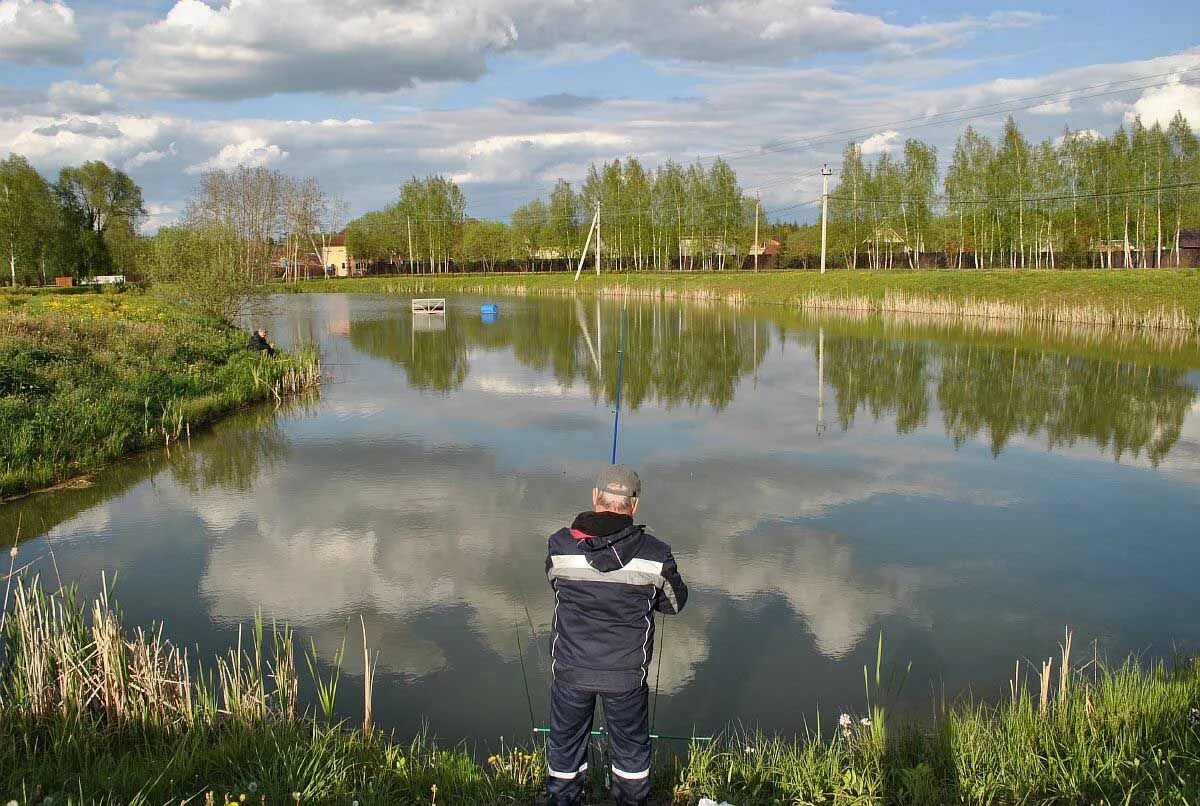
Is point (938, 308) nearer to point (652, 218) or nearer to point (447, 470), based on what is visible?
point (447, 470)

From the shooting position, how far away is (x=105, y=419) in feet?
43.2

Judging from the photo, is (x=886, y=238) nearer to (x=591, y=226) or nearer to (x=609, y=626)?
(x=591, y=226)

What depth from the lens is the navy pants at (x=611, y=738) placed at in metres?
4.16

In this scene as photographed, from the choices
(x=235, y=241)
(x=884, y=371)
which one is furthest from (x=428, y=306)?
(x=884, y=371)

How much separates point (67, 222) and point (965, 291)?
62076 mm

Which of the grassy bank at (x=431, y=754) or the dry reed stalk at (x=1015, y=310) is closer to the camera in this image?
the grassy bank at (x=431, y=754)

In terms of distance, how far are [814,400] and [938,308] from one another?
22601 mm

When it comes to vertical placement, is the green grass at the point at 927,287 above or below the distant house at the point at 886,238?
below

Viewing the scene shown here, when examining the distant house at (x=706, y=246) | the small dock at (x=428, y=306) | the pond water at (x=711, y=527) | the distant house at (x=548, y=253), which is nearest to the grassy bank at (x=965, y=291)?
the distant house at (x=706, y=246)

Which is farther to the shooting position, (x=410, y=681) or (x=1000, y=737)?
(x=410, y=681)

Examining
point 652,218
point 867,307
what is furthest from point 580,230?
point 867,307

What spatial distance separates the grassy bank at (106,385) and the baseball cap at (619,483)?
9.74 m

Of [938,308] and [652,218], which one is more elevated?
[652,218]

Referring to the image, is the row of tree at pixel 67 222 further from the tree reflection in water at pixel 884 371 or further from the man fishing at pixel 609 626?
the man fishing at pixel 609 626
